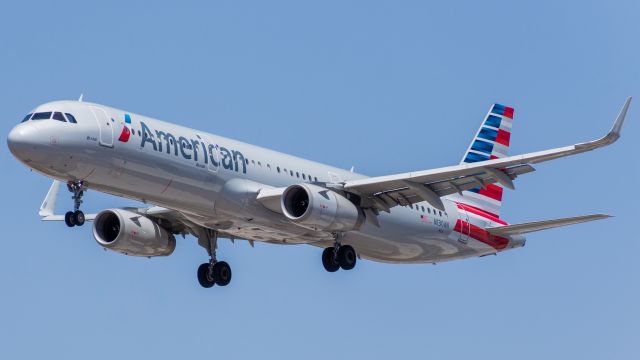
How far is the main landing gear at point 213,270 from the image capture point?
50.4 meters

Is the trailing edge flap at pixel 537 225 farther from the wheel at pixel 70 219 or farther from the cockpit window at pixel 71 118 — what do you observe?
the cockpit window at pixel 71 118

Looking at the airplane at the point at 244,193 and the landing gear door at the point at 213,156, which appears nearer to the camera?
the airplane at the point at 244,193

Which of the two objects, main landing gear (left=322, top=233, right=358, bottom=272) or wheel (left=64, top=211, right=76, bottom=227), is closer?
wheel (left=64, top=211, right=76, bottom=227)

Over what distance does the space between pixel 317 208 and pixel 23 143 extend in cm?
995

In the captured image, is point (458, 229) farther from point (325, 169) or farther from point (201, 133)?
point (201, 133)

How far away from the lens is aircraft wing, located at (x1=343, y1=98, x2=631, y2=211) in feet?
138

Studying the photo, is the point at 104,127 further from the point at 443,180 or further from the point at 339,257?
the point at 443,180

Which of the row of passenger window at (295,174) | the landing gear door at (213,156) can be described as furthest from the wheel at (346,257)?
the landing gear door at (213,156)

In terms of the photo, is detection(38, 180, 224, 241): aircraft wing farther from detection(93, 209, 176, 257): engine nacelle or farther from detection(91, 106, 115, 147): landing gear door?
detection(91, 106, 115, 147): landing gear door

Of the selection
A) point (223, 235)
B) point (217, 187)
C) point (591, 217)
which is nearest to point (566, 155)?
Answer: point (591, 217)

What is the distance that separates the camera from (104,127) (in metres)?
41.6

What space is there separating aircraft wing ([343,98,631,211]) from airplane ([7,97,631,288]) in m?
0.05

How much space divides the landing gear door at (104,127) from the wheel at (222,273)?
10.4 m

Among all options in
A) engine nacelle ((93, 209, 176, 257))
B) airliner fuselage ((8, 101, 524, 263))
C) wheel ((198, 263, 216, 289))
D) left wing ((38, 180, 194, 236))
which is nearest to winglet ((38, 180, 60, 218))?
left wing ((38, 180, 194, 236))
